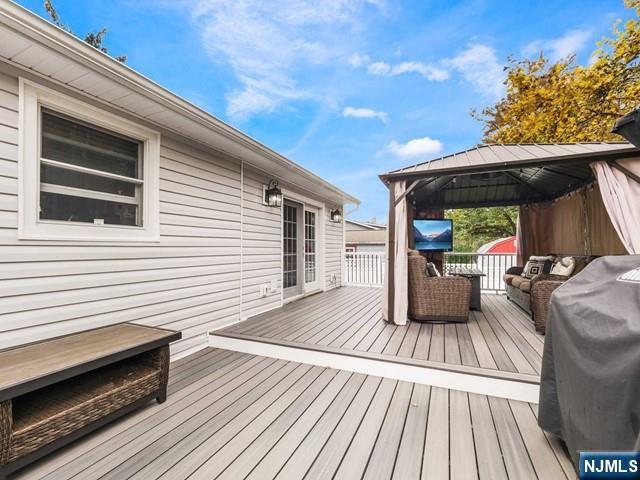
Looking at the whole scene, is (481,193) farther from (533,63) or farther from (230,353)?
(230,353)

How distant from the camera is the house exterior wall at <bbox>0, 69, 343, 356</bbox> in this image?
1.96 m

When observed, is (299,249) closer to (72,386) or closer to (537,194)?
(72,386)

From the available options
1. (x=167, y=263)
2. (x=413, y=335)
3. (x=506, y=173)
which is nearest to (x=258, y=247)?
(x=167, y=263)

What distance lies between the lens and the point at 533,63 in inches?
288

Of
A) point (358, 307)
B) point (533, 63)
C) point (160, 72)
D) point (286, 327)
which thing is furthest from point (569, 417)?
point (160, 72)

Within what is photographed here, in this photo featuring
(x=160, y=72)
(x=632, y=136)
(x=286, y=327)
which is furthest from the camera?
(x=160, y=72)

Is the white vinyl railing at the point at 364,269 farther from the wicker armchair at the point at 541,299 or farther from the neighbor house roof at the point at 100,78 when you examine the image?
the neighbor house roof at the point at 100,78

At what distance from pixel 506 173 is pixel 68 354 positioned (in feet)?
19.3

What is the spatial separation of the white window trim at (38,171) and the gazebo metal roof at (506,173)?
112 inches

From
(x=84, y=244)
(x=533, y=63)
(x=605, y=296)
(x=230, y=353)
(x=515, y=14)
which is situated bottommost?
(x=230, y=353)

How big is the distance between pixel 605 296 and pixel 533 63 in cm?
877

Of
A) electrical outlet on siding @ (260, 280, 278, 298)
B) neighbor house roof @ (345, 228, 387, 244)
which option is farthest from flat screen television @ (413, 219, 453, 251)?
neighbor house roof @ (345, 228, 387, 244)

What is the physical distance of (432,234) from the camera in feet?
18.8

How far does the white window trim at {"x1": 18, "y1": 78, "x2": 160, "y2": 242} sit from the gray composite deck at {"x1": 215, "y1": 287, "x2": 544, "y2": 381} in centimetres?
160
